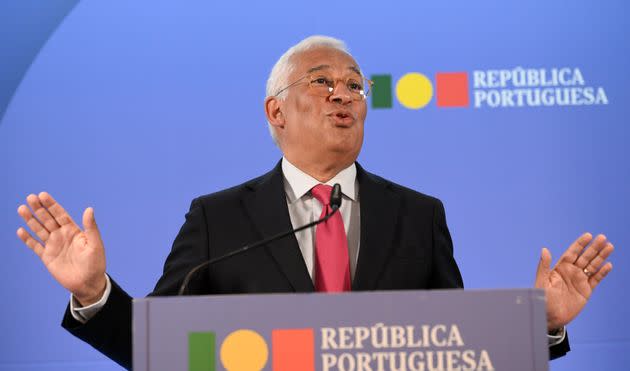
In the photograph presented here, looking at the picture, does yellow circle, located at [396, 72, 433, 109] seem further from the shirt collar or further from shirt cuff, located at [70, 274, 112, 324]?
shirt cuff, located at [70, 274, 112, 324]

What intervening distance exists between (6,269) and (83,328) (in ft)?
4.39

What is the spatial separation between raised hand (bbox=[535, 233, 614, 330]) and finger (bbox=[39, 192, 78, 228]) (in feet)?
3.06

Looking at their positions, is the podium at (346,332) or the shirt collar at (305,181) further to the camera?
the shirt collar at (305,181)

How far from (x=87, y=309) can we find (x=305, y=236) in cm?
54

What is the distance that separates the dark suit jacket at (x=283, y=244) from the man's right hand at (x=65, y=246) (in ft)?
0.75

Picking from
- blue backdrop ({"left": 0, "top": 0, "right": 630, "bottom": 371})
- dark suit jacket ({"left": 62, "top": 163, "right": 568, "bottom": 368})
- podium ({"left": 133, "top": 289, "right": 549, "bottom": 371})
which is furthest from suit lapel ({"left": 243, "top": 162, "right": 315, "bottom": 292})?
blue backdrop ({"left": 0, "top": 0, "right": 630, "bottom": 371})

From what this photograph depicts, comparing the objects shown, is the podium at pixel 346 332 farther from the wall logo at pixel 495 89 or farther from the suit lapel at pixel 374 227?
the wall logo at pixel 495 89

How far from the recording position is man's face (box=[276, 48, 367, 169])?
2.01 m

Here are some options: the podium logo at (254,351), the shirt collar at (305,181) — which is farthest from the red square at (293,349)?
the shirt collar at (305,181)

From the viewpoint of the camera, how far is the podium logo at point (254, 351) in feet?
3.59

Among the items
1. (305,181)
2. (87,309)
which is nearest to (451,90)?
(305,181)

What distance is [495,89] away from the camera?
9.16ft

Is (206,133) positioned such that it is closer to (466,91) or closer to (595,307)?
(466,91)

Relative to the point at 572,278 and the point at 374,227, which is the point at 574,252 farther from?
the point at 374,227
